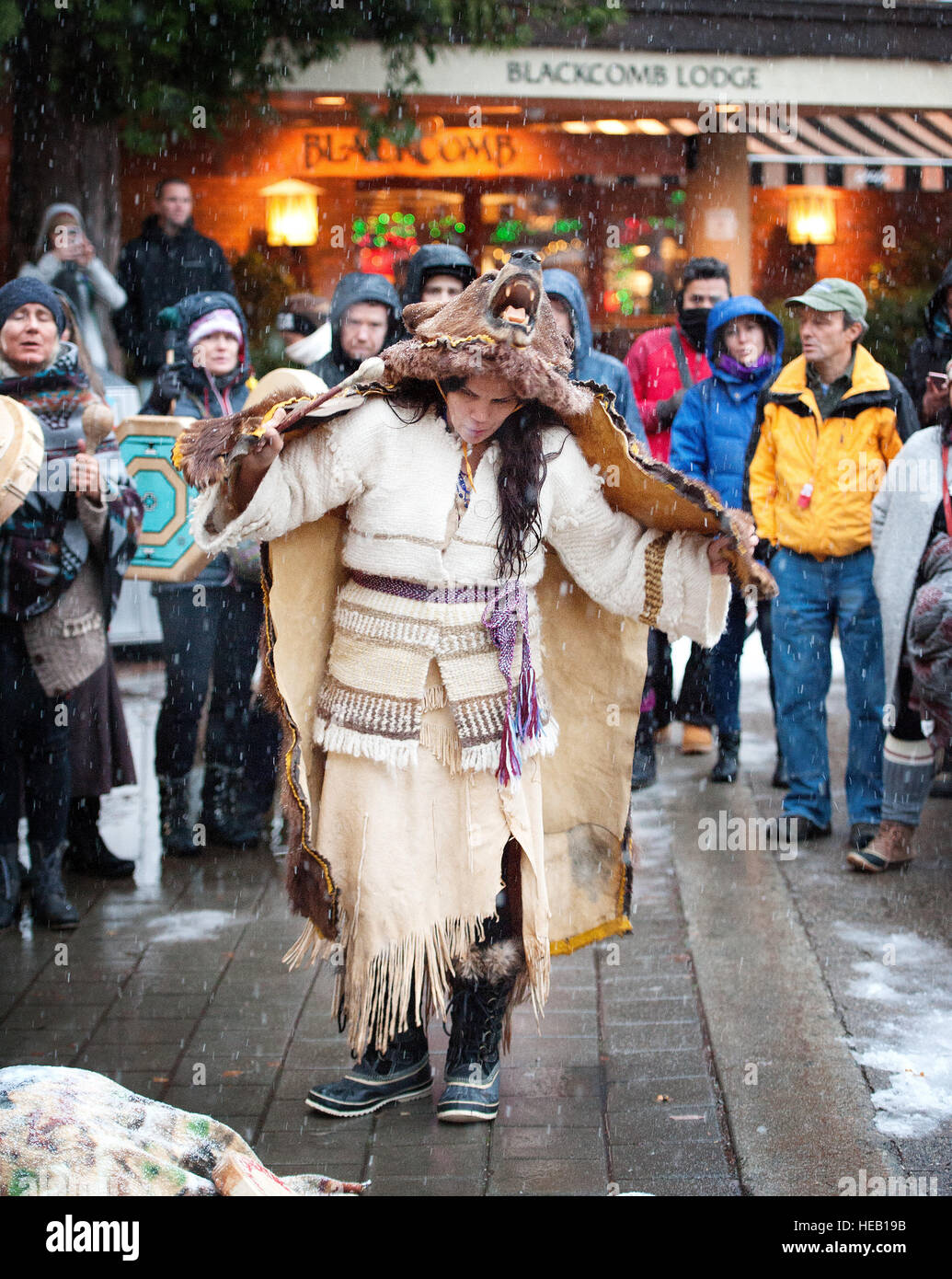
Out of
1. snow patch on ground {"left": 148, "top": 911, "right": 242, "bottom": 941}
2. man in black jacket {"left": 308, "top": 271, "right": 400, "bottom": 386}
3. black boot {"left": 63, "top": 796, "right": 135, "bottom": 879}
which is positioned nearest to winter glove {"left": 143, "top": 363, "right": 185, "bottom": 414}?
man in black jacket {"left": 308, "top": 271, "right": 400, "bottom": 386}

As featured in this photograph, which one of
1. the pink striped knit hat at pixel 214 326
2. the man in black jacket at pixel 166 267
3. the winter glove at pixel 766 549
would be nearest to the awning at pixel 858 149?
the man in black jacket at pixel 166 267

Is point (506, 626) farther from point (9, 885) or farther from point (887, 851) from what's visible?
point (887, 851)

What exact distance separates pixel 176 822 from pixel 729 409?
10.2ft

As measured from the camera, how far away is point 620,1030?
175 inches

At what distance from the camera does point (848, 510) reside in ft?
19.7

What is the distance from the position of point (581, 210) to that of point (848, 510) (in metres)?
8.69

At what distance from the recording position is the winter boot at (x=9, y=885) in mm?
5234

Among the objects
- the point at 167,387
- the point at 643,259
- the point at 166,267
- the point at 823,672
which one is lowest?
the point at 823,672

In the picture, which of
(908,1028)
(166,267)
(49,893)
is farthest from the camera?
(166,267)

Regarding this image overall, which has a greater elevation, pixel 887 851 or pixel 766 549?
pixel 766 549

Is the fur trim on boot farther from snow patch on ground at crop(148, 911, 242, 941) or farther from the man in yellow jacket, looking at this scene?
the man in yellow jacket

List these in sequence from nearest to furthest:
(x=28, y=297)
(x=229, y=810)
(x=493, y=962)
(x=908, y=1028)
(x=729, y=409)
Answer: (x=493, y=962)
(x=908, y=1028)
(x=28, y=297)
(x=229, y=810)
(x=729, y=409)

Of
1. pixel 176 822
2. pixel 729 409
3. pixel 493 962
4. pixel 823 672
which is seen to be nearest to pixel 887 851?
pixel 823 672

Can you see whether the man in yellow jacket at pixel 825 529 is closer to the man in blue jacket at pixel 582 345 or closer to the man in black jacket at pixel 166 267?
the man in blue jacket at pixel 582 345
